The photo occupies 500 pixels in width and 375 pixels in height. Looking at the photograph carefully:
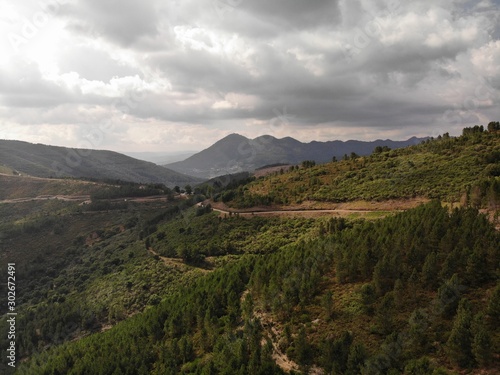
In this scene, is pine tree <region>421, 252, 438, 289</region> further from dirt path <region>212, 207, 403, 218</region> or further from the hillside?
dirt path <region>212, 207, 403, 218</region>

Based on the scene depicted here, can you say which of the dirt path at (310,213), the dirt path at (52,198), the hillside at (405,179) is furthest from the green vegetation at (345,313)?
the dirt path at (52,198)

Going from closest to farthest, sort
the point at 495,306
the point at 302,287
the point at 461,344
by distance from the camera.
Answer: the point at 461,344, the point at 495,306, the point at 302,287

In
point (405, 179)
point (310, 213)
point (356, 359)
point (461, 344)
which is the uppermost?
point (405, 179)

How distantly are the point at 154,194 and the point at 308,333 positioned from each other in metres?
138

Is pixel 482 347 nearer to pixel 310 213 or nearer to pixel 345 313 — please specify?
pixel 345 313

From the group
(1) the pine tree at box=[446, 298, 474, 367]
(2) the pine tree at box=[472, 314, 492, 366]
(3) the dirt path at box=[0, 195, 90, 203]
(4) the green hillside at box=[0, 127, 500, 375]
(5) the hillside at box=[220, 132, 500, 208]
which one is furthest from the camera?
(3) the dirt path at box=[0, 195, 90, 203]

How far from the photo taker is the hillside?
2165 inches

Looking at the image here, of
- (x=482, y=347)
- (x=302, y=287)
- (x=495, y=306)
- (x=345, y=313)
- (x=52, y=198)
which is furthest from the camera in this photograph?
(x=52, y=198)

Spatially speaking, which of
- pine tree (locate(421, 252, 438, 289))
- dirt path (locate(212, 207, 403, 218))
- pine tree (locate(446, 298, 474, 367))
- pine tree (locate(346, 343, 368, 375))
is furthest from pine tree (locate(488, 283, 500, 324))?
dirt path (locate(212, 207, 403, 218))

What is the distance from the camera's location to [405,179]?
66.3 m

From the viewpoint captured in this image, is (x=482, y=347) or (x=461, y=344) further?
(x=461, y=344)

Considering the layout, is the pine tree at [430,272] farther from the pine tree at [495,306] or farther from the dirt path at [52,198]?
the dirt path at [52,198]

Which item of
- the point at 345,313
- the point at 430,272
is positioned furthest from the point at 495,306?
the point at 345,313

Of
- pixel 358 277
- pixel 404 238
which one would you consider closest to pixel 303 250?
pixel 358 277
